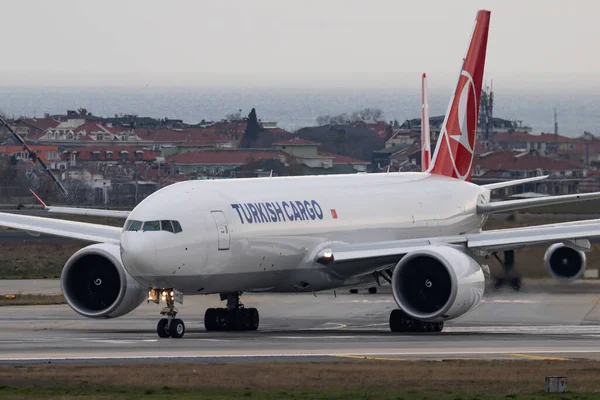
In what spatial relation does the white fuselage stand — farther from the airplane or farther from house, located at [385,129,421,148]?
house, located at [385,129,421,148]

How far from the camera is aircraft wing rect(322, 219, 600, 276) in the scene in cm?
3581

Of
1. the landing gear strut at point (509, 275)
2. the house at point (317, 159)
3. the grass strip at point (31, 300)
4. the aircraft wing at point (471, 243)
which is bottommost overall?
the grass strip at point (31, 300)

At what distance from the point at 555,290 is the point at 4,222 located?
58.7ft

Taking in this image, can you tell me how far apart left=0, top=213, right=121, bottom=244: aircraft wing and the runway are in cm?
228

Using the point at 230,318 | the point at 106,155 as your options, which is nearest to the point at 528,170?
the point at 106,155

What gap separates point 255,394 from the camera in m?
22.3

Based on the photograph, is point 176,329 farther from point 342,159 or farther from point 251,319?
point 342,159

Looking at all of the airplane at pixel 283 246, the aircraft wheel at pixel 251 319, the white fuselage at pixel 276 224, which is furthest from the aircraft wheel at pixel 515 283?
the aircraft wheel at pixel 251 319

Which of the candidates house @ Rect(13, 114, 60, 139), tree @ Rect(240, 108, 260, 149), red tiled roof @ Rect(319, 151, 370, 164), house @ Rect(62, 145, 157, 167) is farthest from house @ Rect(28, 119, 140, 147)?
red tiled roof @ Rect(319, 151, 370, 164)

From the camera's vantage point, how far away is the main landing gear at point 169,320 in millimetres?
32781

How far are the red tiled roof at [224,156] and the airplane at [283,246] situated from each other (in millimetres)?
64711

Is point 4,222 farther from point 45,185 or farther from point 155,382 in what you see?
point 45,185

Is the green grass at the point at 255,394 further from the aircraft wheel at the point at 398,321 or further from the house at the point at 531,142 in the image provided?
the house at the point at 531,142

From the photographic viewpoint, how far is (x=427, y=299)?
115ft
